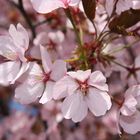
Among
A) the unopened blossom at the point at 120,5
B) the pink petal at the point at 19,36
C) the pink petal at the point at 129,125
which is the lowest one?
the pink petal at the point at 129,125

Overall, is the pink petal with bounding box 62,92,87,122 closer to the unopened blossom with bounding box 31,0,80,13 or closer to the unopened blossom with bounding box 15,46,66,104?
the unopened blossom with bounding box 15,46,66,104

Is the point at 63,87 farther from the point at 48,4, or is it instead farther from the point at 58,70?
the point at 48,4

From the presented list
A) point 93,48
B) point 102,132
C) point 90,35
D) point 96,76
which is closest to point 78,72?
point 96,76

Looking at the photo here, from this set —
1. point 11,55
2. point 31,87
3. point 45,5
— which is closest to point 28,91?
point 31,87

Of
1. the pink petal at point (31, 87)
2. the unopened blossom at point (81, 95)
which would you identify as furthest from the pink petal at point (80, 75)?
the pink petal at point (31, 87)

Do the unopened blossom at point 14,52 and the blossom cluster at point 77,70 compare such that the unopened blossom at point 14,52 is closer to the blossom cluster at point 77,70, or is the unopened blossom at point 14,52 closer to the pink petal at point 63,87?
the blossom cluster at point 77,70

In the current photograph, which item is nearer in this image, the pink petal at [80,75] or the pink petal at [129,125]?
the pink petal at [80,75]

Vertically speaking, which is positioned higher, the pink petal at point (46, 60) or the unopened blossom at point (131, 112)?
the pink petal at point (46, 60)
